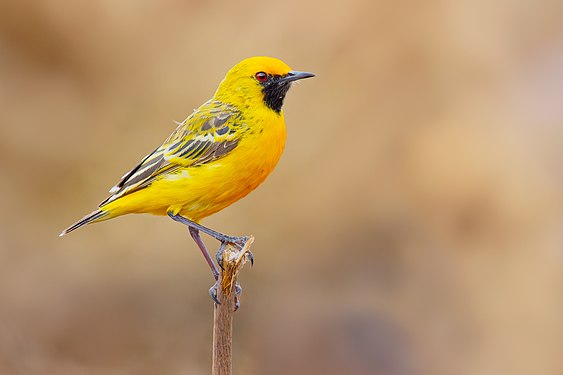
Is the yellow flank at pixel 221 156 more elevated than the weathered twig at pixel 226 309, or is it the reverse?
the yellow flank at pixel 221 156

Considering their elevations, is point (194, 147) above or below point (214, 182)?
above

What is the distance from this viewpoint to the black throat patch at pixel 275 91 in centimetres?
576

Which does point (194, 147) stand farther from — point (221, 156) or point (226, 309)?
point (226, 309)

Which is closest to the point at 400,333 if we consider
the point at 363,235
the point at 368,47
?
the point at 363,235

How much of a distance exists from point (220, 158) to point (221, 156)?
16 mm

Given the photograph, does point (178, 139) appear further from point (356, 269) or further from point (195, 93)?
point (356, 269)

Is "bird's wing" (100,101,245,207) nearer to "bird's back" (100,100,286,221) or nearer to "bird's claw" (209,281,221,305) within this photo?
"bird's back" (100,100,286,221)

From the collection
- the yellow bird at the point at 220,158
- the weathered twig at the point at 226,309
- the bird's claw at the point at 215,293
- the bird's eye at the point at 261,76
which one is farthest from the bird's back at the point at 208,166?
the bird's claw at the point at 215,293

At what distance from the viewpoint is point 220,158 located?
18.5 ft

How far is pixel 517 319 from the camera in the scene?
10.0 meters

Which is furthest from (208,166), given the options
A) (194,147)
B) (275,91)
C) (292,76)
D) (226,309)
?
(226,309)

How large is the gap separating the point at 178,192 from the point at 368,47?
5600mm

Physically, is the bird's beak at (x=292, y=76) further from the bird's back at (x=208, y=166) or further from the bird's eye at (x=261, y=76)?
the bird's back at (x=208, y=166)

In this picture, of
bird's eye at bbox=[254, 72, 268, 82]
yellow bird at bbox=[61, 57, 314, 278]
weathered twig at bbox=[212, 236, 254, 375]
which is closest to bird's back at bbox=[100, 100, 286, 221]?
yellow bird at bbox=[61, 57, 314, 278]
